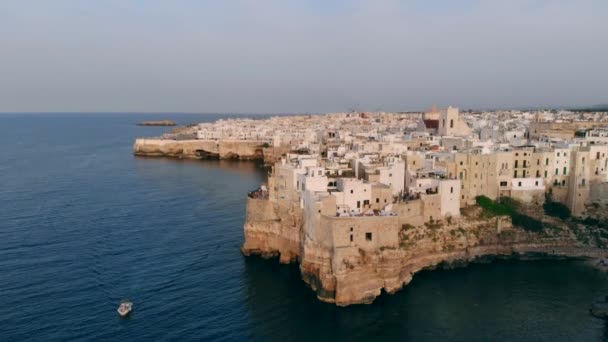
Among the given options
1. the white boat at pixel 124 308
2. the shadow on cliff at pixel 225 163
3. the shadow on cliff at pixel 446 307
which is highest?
the shadow on cliff at pixel 225 163

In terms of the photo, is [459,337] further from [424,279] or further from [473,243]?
[473,243]

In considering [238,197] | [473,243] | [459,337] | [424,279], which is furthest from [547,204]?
[238,197]

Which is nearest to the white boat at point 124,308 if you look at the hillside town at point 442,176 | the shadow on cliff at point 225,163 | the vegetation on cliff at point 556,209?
the hillside town at point 442,176

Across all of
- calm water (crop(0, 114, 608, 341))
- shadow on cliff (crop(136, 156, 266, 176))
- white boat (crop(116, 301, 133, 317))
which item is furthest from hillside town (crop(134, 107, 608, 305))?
shadow on cliff (crop(136, 156, 266, 176))

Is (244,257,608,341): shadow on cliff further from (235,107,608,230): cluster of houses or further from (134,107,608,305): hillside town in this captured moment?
(235,107,608,230): cluster of houses

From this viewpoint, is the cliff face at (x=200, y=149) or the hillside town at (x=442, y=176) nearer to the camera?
the hillside town at (x=442, y=176)

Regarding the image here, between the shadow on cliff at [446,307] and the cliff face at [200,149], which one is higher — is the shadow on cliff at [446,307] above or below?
below

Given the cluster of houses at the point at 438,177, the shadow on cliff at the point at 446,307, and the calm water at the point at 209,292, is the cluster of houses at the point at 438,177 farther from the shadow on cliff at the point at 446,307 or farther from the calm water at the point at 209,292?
the calm water at the point at 209,292
